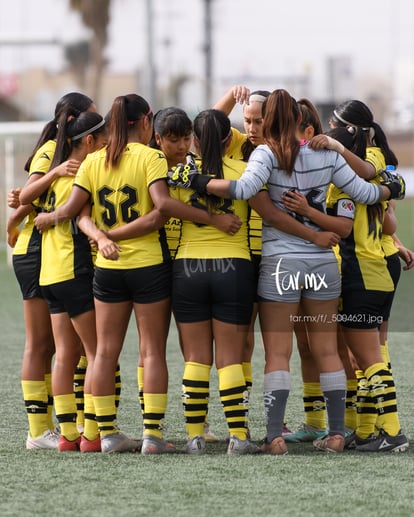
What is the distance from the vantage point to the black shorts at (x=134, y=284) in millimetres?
5352

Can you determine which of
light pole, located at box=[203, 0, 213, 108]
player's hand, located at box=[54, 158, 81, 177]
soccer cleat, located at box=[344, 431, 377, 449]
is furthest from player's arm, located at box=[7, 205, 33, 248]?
light pole, located at box=[203, 0, 213, 108]

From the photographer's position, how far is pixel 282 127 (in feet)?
17.3

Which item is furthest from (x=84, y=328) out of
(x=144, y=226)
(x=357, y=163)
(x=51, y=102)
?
(x=51, y=102)

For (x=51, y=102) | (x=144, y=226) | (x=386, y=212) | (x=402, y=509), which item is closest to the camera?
(x=402, y=509)

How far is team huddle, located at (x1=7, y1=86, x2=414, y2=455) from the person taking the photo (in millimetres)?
5324

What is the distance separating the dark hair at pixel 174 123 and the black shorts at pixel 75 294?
87 cm

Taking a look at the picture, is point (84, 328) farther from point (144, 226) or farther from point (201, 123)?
point (201, 123)

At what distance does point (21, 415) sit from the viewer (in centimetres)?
671

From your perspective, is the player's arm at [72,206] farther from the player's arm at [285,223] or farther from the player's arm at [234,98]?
the player's arm at [234,98]

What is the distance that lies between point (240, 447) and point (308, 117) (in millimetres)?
1830

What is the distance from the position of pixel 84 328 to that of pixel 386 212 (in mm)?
1765

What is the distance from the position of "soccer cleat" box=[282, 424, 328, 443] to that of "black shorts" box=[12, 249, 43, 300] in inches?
63.3

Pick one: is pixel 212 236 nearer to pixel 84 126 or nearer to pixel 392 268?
pixel 84 126

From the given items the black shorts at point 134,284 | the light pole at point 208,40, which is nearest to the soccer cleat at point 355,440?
the black shorts at point 134,284
